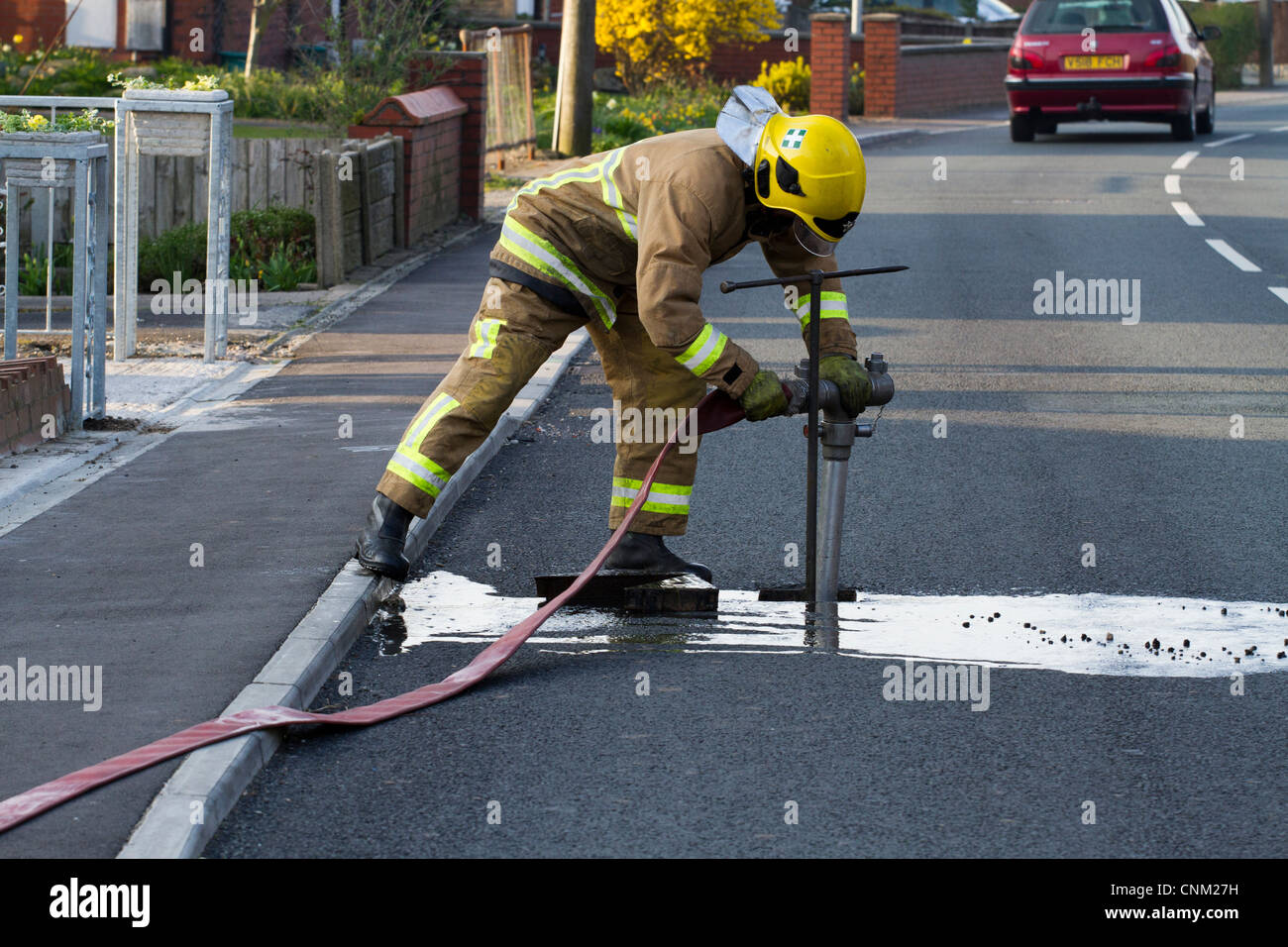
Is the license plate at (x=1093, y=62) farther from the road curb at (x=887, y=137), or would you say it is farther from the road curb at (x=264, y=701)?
the road curb at (x=264, y=701)

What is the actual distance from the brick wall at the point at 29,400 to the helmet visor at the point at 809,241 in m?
3.73

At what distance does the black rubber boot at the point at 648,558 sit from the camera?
584cm

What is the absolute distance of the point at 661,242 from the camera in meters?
5.08

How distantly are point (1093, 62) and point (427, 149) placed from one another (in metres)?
11.5

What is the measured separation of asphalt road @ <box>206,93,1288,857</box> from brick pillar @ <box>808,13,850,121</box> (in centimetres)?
1652

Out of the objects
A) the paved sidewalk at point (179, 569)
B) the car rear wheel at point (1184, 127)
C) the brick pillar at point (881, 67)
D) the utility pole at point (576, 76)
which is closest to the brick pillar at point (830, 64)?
the brick pillar at point (881, 67)

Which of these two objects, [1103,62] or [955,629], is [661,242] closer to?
[955,629]

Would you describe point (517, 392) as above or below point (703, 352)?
below

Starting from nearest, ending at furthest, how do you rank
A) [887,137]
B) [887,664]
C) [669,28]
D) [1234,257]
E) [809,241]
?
[887,664] < [809,241] < [1234,257] < [887,137] < [669,28]

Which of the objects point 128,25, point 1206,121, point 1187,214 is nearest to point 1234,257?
point 1187,214

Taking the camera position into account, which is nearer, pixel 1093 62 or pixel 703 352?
pixel 703 352

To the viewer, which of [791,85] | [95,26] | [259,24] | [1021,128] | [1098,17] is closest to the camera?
[1098,17]

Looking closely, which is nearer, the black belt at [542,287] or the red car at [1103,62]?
the black belt at [542,287]

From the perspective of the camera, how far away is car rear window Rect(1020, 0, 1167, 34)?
22.8 metres
